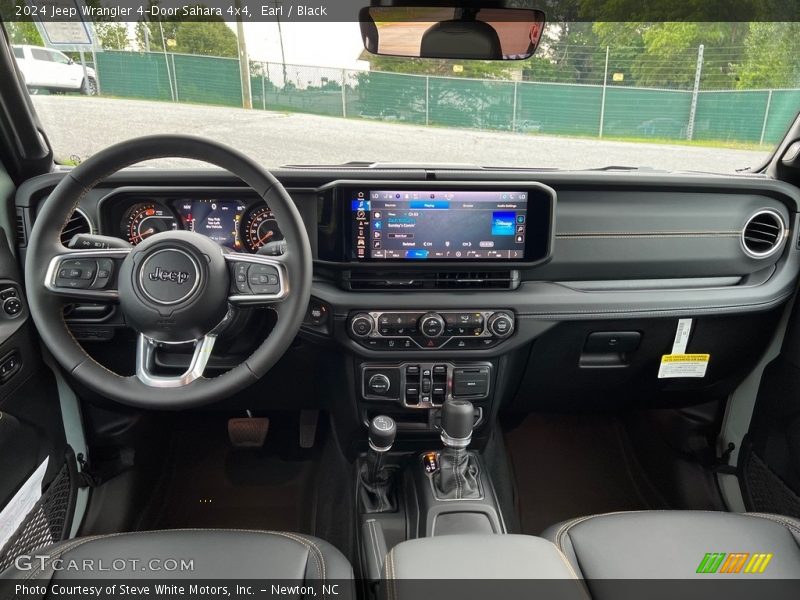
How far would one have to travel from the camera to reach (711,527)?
5.05 ft

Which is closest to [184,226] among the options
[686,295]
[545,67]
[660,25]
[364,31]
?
[364,31]

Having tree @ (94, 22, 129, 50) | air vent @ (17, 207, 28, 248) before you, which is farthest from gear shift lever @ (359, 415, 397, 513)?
tree @ (94, 22, 129, 50)

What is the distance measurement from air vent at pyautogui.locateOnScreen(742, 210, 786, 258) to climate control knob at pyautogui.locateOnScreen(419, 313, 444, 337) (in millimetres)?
1207

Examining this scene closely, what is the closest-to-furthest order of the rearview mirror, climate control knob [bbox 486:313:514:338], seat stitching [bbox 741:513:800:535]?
seat stitching [bbox 741:513:800:535]
the rearview mirror
climate control knob [bbox 486:313:514:338]

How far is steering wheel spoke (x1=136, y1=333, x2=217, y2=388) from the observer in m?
1.46

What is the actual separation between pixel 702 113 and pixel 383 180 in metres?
1.64

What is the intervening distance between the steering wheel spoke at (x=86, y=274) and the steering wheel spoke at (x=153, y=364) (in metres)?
0.15

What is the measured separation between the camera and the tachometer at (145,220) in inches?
79.4

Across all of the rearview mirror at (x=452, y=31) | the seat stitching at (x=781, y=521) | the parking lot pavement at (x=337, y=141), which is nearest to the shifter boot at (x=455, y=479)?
the seat stitching at (x=781, y=521)

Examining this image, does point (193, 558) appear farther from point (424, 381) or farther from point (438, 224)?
point (438, 224)

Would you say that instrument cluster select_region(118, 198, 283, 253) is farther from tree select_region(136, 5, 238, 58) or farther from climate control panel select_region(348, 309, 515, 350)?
tree select_region(136, 5, 238, 58)

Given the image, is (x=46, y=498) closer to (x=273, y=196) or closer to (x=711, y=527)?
(x=273, y=196)

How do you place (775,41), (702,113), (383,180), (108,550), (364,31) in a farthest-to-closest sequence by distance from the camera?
(702,113)
(775,41)
(383,180)
(364,31)
(108,550)

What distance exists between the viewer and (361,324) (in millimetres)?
2000
